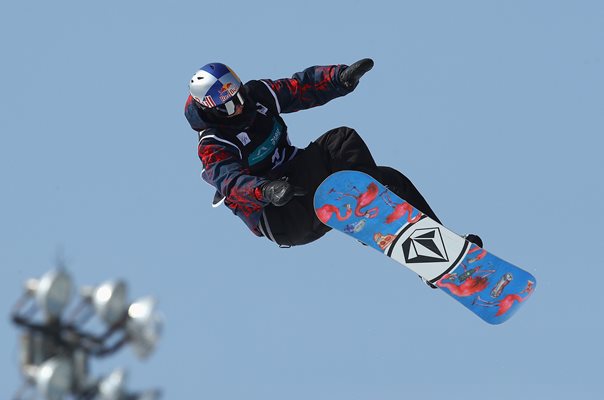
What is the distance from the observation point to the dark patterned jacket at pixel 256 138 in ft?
54.2

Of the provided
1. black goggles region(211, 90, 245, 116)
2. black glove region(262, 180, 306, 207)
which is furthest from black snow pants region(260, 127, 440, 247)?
black glove region(262, 180, 306, 207)

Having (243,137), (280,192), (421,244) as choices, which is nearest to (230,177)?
(243,137)

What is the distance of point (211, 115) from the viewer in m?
17.0

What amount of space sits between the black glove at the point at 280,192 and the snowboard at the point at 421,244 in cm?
87

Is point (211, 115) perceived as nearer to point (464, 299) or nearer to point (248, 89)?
point (248, 89)

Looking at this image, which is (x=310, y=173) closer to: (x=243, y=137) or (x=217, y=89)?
(x=243, y=137)

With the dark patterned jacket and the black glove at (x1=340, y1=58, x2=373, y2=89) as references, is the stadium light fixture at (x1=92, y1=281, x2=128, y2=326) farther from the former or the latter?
the black glove at (x1=340, y1=58, x2=373, y2=89)

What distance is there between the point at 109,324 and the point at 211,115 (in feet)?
7.64

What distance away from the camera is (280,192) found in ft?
52.3

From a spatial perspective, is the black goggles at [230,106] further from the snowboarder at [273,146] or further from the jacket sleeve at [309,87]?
the jacket sleeve at [309,87]

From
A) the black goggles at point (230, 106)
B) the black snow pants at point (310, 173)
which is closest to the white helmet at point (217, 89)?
the black goggles at point (230, 106)

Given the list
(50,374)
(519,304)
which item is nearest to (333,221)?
(519,304)

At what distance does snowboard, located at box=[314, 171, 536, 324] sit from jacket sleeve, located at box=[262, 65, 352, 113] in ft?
3.35

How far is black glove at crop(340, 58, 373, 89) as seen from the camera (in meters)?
17.2
